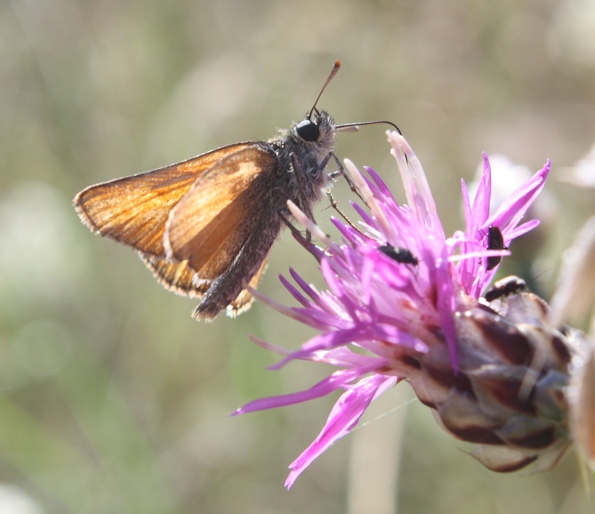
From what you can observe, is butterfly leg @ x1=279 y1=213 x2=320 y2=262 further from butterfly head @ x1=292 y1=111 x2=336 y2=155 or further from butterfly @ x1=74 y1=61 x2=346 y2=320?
butterfly head @ x1=292 y1=111 x2=336 y2=155

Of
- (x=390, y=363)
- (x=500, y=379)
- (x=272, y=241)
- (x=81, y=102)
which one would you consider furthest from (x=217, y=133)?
(x=500, y=379)

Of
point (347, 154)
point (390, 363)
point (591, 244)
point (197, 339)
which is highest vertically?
point (591, 244)

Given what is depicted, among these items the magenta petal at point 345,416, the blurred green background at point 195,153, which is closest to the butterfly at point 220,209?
the magenta petal at point 345,416

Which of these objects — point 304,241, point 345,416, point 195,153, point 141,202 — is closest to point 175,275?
point 141,202

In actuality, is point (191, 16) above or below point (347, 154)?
above

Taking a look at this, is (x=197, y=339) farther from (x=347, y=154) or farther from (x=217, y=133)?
(x=347, y=154)

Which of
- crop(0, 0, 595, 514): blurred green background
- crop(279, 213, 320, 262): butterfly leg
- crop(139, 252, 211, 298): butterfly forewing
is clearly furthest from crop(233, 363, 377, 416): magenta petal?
crop(0, 0, 595, 514): blurred green background
